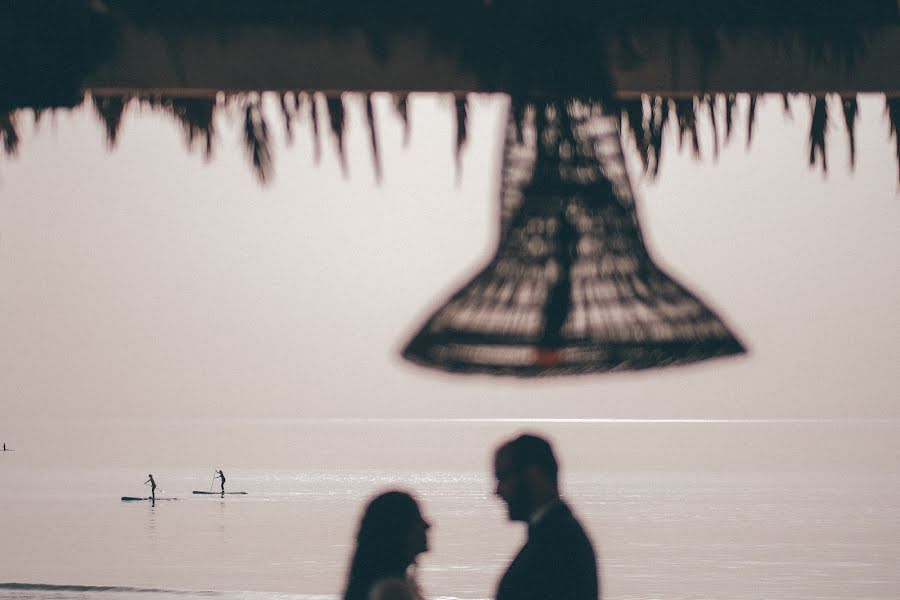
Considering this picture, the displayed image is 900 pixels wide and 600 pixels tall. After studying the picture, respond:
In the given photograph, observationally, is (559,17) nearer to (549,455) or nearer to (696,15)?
(696,15)

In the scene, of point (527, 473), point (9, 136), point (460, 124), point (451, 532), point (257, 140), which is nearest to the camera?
point (527, 473)

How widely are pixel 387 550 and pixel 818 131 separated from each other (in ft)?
3.34

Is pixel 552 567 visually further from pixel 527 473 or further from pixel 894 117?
pixel 894 117

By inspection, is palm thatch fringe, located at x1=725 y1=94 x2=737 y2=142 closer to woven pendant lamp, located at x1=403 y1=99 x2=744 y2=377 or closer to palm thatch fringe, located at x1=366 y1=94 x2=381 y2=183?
woven pendant lamp, located at x1=403 y1=99 x2=744 y2=377

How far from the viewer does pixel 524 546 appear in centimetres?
179

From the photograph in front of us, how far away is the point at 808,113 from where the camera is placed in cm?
212

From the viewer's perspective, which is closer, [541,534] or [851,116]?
[541,534]

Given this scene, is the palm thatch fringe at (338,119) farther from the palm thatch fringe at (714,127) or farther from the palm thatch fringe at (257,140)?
the palm thatch fringe at (714,127)

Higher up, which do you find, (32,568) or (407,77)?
(407,77)

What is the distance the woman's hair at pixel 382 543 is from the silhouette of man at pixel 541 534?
16 cm

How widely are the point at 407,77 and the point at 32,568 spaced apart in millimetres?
21452

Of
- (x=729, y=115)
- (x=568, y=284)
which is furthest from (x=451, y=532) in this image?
(x=568, y=284)

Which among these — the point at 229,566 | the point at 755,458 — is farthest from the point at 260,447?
the point at 229,566

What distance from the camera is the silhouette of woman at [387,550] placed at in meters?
1.84
